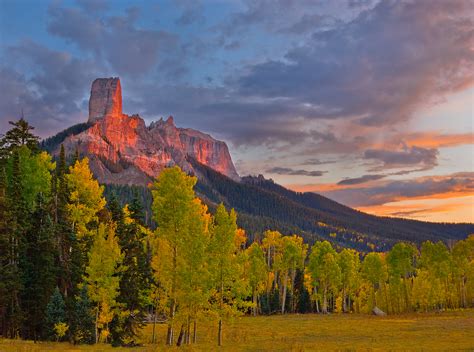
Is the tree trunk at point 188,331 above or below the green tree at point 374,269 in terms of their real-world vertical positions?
below

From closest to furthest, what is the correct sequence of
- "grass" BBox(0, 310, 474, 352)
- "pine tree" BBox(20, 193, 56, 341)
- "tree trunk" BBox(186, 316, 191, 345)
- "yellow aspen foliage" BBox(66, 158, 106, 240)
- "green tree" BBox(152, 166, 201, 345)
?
"grass" BBox(0, 310, 474, 352), "tree trunk" BBox(186, 316, 191, 345), "green tree" BBox(152, 166, 201, 345), "pine tree" BBox(20, 193, 56, 341), "yellow aspen foliage" BBox(66, 158, 106, 240)

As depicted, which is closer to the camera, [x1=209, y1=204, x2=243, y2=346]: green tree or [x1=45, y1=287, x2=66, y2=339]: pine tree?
[x1=45, y1=287, x2=66, y2=339]: pine tree

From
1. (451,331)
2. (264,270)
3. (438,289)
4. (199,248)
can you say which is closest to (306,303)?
(264,270)

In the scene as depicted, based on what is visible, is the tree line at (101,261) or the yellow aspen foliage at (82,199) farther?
the yellow aspen foliage at (82,199)

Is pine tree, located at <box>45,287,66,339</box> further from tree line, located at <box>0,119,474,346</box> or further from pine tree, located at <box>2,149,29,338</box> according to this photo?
pine tree, located at <box>2,149,29,338</box>

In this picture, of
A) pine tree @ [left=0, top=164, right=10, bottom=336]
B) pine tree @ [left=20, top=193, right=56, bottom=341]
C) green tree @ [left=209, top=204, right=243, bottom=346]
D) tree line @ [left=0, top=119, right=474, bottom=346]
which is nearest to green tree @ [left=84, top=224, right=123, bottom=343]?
tree line @ [left=0, top=119, right=474, bottom=346]

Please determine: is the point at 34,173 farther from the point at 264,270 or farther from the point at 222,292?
the point at 264,270

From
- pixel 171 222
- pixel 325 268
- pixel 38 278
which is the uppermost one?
pixel 171 222

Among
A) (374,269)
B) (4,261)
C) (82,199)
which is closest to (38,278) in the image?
(4,261)

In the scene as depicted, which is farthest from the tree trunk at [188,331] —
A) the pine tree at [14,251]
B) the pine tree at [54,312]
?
the pine tree at [14,251]

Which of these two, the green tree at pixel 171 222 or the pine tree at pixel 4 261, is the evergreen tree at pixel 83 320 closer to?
the pine tree at pixel 4 261

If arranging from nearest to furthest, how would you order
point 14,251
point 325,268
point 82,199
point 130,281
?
point 14,251, point 130,281, point 82,199, point 325,268

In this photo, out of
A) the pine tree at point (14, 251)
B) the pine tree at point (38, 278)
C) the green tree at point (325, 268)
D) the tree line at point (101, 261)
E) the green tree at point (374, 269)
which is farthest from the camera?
the green tree at point (374, 269)

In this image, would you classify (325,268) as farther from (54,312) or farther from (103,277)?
(54,312)
